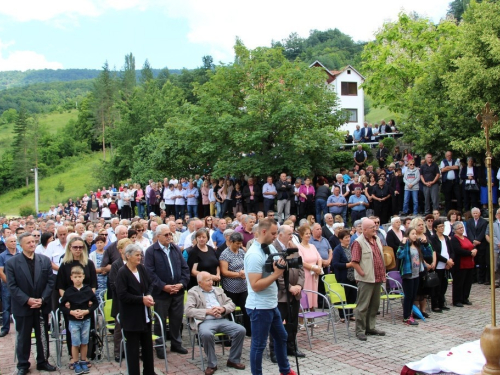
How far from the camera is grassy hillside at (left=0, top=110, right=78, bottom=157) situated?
354 feet

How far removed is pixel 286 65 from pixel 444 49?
5.69m

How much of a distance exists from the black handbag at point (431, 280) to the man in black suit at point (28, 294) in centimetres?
653

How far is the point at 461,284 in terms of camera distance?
11062mm

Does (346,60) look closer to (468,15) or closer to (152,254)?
(468,15)

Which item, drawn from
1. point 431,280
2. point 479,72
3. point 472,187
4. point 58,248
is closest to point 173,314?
point 58,248

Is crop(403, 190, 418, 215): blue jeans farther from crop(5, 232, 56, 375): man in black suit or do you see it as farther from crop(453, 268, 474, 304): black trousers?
crop(5, 232, 56, 375): man in black suit

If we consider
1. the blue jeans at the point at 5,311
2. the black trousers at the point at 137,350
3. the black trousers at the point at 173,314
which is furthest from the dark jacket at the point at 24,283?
the blue jeans at the point at 5,311

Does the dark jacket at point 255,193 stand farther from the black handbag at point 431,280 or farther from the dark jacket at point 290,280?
the dark jacket at point 290,280

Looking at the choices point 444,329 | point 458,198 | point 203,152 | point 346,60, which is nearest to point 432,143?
point 458,198

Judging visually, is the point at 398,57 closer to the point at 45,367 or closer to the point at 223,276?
the point at 223,276

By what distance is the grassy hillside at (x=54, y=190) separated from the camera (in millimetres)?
75062

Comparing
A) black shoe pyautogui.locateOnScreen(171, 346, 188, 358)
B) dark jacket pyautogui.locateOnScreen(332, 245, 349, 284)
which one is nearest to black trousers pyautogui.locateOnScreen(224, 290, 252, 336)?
black shoe pyautogui.locateOnScreen(171, 346, 188, 358)

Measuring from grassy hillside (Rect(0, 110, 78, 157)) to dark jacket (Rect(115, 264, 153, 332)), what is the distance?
107 meters

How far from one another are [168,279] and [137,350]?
1668 mm
